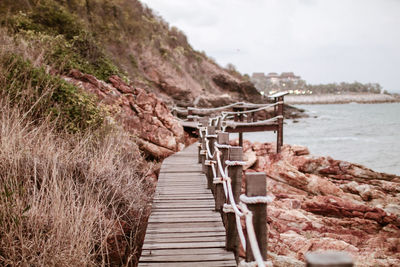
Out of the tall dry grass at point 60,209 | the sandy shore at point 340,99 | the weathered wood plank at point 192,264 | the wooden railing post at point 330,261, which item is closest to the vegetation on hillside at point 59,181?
the tall dry grass at point 60,209

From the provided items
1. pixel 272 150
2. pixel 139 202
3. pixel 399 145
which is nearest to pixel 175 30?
pixel 272 150

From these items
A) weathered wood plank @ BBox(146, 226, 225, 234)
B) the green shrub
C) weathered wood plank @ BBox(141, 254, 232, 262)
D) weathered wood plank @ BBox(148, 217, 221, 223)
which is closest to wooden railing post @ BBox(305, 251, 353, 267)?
weathered wood plank @ BBox(141, 254, 232, 262)

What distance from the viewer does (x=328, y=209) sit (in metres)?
8.74

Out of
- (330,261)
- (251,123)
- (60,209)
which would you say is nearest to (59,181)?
(60,209)

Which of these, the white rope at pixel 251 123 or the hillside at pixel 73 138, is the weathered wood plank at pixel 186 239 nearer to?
the hillside at pixel 73 138

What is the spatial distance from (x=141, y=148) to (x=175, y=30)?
2703cm

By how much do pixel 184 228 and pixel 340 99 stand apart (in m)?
164

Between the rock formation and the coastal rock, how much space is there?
3.73 meters

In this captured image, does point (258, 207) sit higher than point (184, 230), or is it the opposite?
point (258, 207)

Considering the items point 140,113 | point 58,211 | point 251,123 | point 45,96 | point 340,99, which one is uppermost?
point 45,96

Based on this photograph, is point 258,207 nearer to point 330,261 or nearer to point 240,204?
point 240,204

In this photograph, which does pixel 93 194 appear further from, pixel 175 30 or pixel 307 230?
pixel 175 30

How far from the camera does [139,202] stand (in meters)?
4.83

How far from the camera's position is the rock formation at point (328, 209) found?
6.19m
